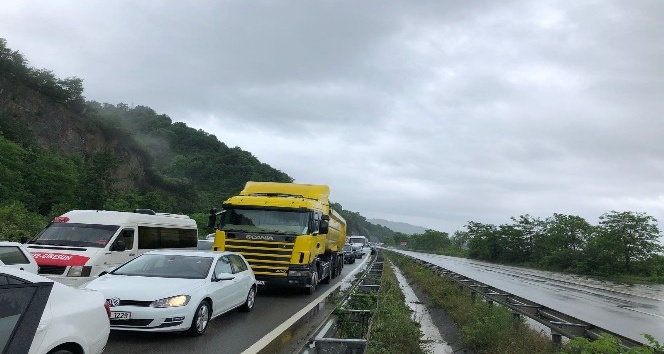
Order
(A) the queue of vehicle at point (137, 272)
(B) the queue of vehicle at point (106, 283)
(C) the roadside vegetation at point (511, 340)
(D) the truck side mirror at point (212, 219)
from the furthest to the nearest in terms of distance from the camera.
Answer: (D) the truck side mirror at point (212, 219) → (C) the roadside vegetation at point (511, 340) → (A) the queue of vehicle at point (137, 272) → (B) the queue of vehicle at point (106, 283)

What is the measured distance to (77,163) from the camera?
132 feet

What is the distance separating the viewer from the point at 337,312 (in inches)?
388

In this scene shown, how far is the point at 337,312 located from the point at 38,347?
21.0ft

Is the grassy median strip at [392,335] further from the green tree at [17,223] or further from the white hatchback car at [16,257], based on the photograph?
the green tree at [17,223]

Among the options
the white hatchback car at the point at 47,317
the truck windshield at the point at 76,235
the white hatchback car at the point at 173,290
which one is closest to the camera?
the white hatchback car at the point at 47,317

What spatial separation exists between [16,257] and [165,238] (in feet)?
18.5

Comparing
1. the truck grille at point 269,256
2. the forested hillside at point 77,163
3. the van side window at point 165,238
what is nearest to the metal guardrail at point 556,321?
the truck grille at point 269,256

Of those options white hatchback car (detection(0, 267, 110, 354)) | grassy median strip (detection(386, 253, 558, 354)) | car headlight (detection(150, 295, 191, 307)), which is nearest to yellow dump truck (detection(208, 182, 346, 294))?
grassy median strip (detection(386, 253, 558, 354))

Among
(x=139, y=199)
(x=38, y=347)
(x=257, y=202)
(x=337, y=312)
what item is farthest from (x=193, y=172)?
(x=38, y=347)

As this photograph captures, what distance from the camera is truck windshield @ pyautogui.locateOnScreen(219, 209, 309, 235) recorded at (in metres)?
15.0

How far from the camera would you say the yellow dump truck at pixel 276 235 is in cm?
1438

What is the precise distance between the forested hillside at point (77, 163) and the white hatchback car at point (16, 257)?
12.5 metres

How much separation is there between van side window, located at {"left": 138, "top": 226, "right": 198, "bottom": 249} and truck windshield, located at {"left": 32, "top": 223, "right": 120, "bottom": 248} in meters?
1.20

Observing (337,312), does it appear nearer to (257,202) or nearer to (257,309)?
(257,309)
